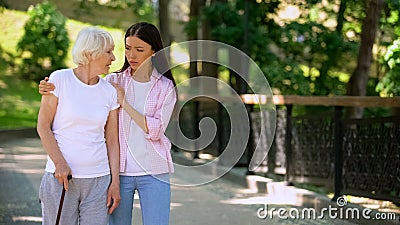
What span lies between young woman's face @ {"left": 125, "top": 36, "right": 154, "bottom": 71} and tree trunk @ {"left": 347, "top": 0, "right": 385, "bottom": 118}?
9219mm

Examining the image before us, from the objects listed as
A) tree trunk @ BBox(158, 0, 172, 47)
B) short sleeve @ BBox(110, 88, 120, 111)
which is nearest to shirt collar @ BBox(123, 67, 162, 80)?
short sleeve @ BBox(110, 88, 120, 111)

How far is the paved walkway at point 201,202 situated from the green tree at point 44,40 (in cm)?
1492

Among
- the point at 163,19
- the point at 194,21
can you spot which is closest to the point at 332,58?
the point at 194,21

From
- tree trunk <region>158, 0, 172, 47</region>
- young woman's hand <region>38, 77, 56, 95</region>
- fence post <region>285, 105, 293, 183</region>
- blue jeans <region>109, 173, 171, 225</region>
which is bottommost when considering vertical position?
fence post <region>285, 105, 293, 183</region>

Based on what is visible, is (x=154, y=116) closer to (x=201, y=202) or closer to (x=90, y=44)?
(x=90, y=44)

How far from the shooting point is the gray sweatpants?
3.51 metres

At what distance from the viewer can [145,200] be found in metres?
3.79

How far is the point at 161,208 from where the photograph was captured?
378 centimetres

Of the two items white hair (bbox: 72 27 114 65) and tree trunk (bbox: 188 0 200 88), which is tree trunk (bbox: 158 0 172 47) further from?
white hair (bbox: 72 27 114 65)

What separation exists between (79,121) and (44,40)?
24.1 m

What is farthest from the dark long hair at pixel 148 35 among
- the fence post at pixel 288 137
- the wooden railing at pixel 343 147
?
the fence post at pixel 288 137

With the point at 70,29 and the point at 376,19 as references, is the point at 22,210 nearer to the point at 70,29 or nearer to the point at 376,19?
the point at 376,19

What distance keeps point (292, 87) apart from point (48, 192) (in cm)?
1106

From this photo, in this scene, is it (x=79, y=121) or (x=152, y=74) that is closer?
(x=79, y=121)
